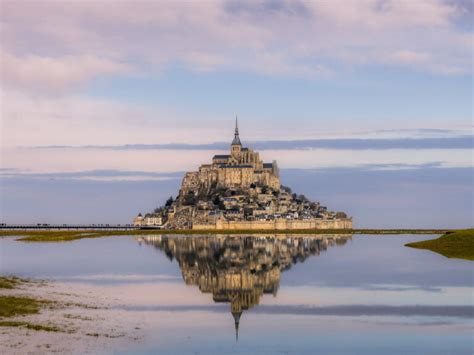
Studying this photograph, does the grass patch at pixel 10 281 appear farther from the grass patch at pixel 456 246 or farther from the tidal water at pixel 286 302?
the grass patch at pixel 456 246

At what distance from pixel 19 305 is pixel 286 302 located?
12.6 m

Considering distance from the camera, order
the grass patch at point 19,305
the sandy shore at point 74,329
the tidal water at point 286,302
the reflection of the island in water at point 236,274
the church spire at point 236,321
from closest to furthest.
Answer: the sandy shore at point 74,329, the tidal water at point 286,302, the church spire at point 236,321, the grass patch at point 19,305, the reflection of the island in water at point 236,274

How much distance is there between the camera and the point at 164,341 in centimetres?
2633

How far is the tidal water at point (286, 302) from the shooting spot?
86.1 feet

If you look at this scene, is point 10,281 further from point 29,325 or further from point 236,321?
point 236,321

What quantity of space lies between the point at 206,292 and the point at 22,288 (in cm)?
1008

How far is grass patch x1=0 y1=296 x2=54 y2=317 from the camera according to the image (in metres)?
31.3

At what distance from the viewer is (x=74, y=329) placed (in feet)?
91.7

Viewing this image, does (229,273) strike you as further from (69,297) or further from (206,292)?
(69,297)

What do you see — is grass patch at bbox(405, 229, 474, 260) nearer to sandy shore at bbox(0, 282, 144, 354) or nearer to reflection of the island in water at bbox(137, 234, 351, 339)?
reflection of the island in water at bbox(137, 234, 351, 339)

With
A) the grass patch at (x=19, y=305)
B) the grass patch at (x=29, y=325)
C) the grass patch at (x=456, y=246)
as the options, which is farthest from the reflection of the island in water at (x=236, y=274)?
the grass patch at (x=456, y=246)

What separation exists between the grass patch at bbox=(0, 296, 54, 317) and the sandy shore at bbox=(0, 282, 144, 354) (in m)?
0.57

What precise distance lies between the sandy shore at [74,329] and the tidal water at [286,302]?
0.76 m

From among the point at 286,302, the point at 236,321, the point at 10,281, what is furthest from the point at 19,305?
the point at 286,302
